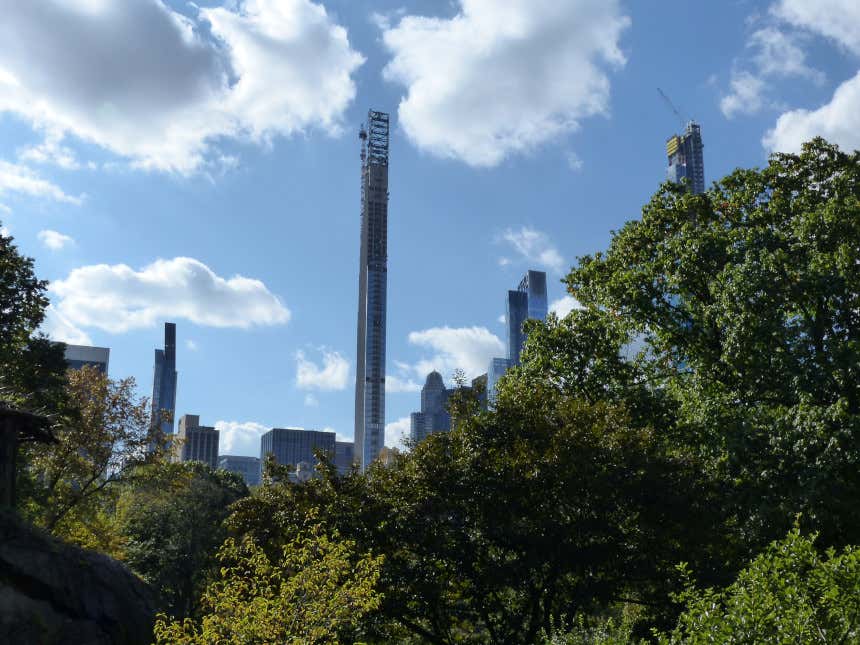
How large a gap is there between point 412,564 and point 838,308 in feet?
45.0

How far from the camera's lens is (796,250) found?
22875 mm

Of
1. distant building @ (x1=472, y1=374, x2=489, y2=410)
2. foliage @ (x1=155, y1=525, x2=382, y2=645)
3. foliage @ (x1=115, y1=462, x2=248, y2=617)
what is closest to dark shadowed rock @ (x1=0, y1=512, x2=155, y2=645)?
foliage @ (x1=155, y1=525, x2=382, y2=645)

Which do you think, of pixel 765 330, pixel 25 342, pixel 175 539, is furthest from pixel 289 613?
pixel 175 539

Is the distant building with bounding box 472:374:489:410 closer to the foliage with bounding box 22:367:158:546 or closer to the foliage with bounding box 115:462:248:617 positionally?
the foliage with bounding box 22:367:158:546

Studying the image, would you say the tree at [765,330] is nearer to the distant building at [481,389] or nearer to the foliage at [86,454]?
the distant building at [481,389]

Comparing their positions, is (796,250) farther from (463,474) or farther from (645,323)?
(463,474)

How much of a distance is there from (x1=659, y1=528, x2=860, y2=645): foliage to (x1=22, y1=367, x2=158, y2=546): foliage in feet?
98.8

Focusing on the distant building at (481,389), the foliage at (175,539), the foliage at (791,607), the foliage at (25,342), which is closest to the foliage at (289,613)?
the foliage at (791,607)

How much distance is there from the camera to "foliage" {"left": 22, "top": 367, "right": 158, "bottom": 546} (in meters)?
33.8

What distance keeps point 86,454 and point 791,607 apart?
33.6 metres

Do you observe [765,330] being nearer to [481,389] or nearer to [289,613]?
[481,389]

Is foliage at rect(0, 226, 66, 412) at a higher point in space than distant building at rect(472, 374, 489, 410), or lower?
higher

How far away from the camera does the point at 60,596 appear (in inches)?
694

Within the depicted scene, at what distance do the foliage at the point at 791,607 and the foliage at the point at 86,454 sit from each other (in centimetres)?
3011
